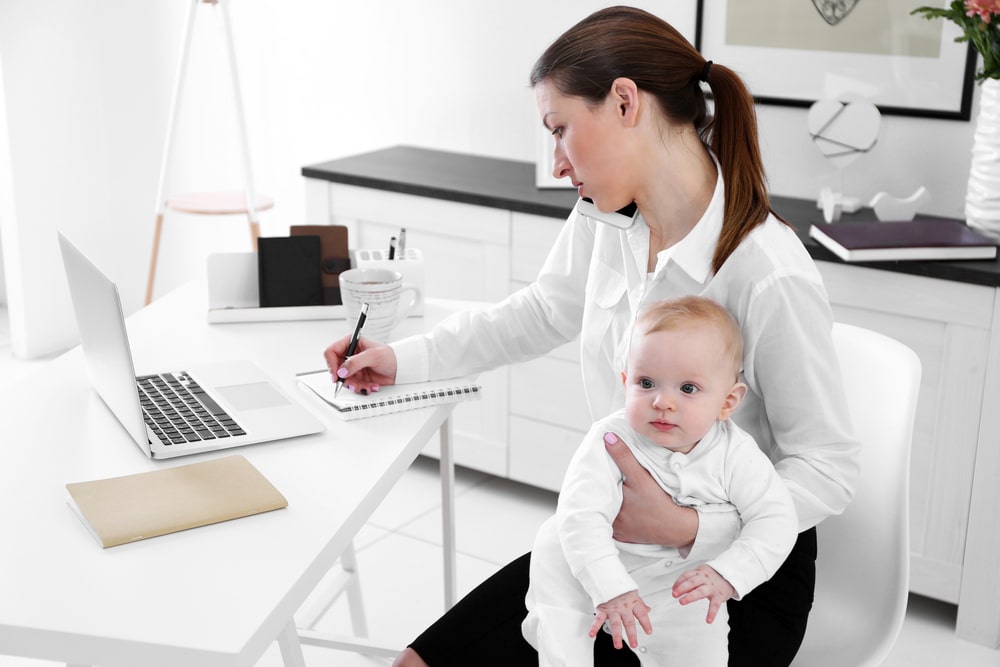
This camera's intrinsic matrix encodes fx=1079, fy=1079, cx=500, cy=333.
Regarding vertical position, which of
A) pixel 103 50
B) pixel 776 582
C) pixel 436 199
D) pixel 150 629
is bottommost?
pixel 776 582

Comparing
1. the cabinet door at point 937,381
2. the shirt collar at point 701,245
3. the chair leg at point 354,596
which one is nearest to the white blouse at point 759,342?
the shirt collar at point 701,245

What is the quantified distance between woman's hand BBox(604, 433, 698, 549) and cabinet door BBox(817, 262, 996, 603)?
1.19 metres

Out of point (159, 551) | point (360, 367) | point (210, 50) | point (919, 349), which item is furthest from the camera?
point (210, 50)

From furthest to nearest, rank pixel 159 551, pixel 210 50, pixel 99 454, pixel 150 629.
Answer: pixel 210 50, pixel 99 454, pixel 159 551, pixel 150 629

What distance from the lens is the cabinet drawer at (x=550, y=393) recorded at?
2834mm

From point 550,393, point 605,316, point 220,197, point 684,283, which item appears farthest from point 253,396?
point 220,197

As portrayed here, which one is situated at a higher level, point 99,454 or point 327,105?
point 327,105

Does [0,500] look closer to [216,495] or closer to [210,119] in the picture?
[216,495]

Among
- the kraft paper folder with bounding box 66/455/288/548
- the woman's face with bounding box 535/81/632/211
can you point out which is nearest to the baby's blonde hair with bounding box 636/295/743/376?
the woman's face with bounding box 535/81/632/211

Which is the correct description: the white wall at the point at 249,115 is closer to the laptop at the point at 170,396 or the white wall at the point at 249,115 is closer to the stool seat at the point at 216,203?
the stool seat at the point at 216,203

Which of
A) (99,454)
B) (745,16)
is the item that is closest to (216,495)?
(99,454)

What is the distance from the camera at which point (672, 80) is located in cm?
148

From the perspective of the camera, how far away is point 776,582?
1423 mm

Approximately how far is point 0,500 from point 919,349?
182 cm
